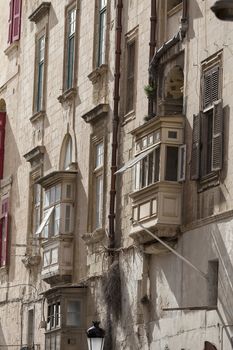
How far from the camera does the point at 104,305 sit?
30438 millimetres

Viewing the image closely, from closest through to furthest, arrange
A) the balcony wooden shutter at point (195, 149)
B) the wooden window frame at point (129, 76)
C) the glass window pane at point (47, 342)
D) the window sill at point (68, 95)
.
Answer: the balcony wooden shutter at point (195, 149)
the wooden window frame at point (129, 76)
the glass window pane at point (47, 342)
the window sill at point (68, 95)

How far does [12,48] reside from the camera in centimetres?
4084

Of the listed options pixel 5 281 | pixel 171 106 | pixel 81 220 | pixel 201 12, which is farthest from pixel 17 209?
pixel 201 12

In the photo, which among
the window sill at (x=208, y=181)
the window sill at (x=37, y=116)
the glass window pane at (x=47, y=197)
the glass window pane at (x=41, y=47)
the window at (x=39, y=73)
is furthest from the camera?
the glass window pane at (x=41, y=47)

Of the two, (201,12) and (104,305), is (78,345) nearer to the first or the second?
(104,305)

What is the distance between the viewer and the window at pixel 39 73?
37.2 meters

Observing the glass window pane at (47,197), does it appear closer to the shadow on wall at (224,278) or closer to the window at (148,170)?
the window at (148,170)

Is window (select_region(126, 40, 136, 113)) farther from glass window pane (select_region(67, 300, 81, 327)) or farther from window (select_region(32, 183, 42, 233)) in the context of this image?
window (select_region(32, 183, 42, 233))

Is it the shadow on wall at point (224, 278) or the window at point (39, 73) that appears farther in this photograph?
the window at point (39, 73)

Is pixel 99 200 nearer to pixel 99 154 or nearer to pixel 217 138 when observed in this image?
pixel 99 154

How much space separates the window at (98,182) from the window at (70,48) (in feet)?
10.5

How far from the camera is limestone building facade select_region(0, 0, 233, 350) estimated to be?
2491 centimetres

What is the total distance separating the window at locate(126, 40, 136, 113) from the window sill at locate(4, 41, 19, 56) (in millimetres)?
10447

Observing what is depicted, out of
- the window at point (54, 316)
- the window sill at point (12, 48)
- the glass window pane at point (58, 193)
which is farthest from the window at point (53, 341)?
the window sill at point (12, 48)
